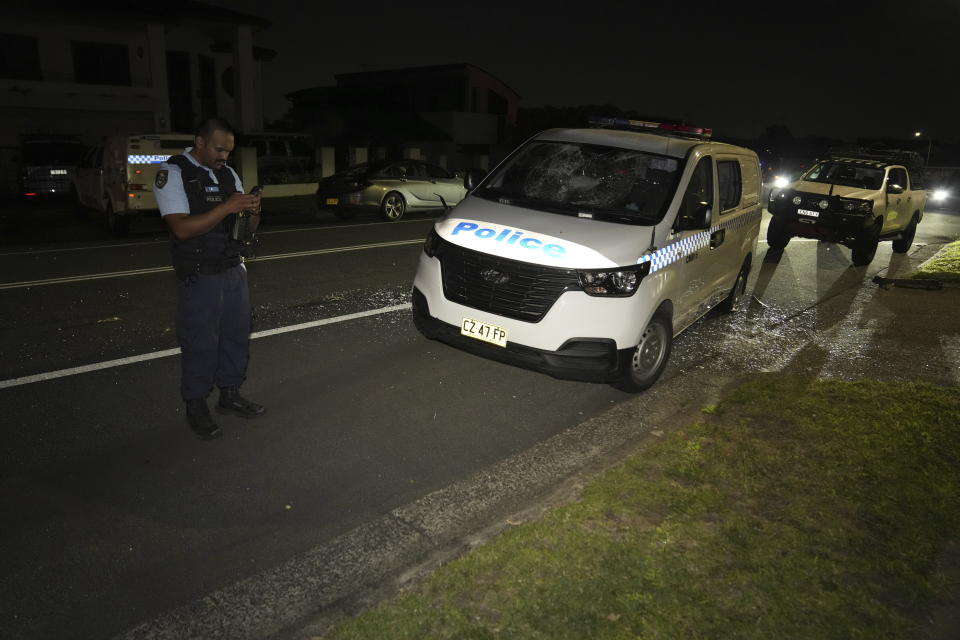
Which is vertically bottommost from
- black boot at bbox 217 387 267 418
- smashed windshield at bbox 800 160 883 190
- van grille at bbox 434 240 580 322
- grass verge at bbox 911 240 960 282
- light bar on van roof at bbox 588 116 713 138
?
black boot at bbox 217 387 267 418

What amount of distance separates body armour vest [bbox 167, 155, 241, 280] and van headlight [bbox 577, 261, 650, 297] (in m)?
2.33

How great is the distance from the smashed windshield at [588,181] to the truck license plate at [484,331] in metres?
1.16

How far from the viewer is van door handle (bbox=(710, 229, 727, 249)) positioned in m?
6.06

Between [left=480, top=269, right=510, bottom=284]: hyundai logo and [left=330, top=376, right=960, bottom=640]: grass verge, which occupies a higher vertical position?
[left=480, top=269, right=510, bottom=284]: hyundai logo

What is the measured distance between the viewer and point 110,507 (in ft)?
11.5

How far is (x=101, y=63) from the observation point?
81.8 ft

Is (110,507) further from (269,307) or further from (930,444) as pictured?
(930,444)

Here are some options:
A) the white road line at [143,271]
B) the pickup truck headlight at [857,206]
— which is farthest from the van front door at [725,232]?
the white road line at [143,271]

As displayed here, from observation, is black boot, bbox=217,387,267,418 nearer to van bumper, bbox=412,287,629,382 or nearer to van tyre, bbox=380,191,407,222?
van bumper, bbox=412,287,629,382

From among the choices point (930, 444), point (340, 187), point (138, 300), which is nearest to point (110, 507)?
point (138, 300)

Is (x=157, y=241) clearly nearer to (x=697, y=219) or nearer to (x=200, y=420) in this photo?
(x=200, y=420)

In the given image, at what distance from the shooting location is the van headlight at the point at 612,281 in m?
4.57

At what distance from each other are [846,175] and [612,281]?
423 inches

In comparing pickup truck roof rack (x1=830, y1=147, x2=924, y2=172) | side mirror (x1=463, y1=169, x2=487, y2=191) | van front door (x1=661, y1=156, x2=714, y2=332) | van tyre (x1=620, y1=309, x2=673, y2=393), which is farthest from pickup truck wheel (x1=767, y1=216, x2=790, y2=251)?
van tyre (x1=620, y1=309, x2=673, y2=393)
